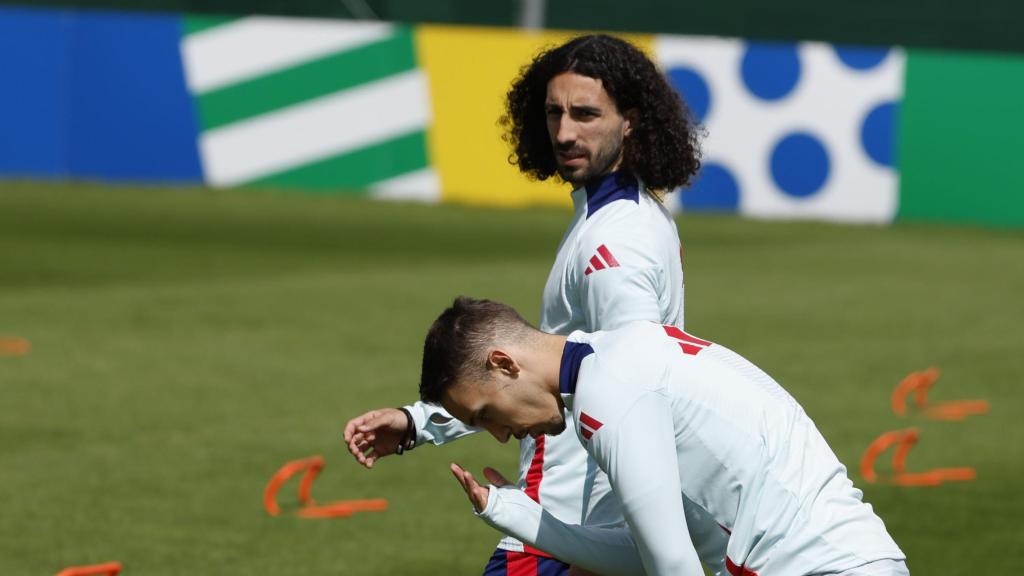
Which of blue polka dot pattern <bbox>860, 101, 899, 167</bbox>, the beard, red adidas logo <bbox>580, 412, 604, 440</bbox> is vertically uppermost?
the beard

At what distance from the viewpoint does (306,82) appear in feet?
80.6

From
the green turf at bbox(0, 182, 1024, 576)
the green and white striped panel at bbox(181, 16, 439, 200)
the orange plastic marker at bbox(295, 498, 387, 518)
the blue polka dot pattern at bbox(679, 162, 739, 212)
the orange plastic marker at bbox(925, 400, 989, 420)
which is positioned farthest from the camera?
the green and white striped panel at bbox(181, 16, 439, 200)

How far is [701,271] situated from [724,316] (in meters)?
3.16

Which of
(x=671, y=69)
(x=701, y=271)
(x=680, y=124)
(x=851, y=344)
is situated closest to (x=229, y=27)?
(x=671, y=69)

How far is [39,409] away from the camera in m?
11.2

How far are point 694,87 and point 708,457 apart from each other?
2023 centimetres

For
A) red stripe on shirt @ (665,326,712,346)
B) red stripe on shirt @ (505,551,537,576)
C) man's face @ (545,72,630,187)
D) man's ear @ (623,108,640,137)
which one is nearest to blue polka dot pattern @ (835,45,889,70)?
man's ear @ (623,108,640,137)

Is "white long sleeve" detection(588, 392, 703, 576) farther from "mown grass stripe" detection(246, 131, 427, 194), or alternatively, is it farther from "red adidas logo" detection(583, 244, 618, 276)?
"mown grass stripe" detection(246, 131, 427, 194)

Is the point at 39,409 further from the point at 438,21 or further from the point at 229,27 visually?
the point at 438,21

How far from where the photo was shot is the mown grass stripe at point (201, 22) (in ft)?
80.4

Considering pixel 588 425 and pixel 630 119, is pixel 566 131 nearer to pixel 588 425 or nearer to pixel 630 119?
pixel 630 119

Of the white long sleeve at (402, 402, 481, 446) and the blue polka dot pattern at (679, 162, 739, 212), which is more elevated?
the white long sleeve at (402, 402, 481, 446)

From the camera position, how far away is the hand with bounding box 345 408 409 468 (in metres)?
5.09

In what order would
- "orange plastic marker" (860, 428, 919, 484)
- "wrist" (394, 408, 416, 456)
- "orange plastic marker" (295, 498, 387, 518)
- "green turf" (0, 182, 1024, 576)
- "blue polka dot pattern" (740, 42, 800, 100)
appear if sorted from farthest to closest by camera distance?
"blue polka dot pattern" (740, 42, 800, 100)
"orange plastic marker" (860, 428, 919, 484)
"orange plastic marker" (295, 498, 387, 518)
"green turf" (0, 182, 1024, 576)
"wrist" (394, 408, 416, 456)
